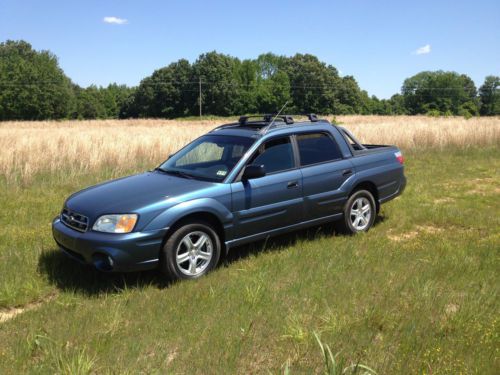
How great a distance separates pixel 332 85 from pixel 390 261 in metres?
98.1

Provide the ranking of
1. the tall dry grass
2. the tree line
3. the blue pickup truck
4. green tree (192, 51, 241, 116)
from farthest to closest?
green tree (192, 51, 241, 116) < the tree line < the tall dry grass < the blue pickup truck

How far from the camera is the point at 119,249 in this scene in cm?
415

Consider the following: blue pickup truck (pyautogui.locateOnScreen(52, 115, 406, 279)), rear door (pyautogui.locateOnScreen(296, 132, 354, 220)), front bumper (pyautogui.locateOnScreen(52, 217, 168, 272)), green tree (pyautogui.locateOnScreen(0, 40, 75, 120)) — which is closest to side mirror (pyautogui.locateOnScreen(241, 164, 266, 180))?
blue pickup truck (pyautogui.locateOnScreen(52, 115, 406, 279))

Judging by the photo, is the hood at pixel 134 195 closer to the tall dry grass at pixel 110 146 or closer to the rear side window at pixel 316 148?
Answer: the rear side window at pixel 316 148

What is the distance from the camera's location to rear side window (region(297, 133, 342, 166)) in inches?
225

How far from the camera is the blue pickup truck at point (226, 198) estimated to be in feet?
14.1

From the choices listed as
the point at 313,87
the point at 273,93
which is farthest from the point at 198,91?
the point at 313,87

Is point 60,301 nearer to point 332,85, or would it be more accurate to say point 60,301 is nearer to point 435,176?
point 435,176

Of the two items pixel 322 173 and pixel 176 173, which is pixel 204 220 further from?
pixel 322 173

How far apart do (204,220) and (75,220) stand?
1.34 m

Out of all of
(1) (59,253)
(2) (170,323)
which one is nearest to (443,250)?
(2) (170,323)

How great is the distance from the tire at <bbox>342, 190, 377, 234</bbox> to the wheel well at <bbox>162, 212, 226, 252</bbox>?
200 centimetres

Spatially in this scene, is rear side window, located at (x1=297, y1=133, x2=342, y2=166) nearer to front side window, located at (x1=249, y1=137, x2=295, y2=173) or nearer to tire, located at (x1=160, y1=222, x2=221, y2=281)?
front side window, located at (x1=249, y1=137, x2=295, y2=173)

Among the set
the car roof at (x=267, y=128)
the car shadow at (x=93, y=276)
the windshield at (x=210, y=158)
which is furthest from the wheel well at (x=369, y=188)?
the windshield at (x=210, y=158)
